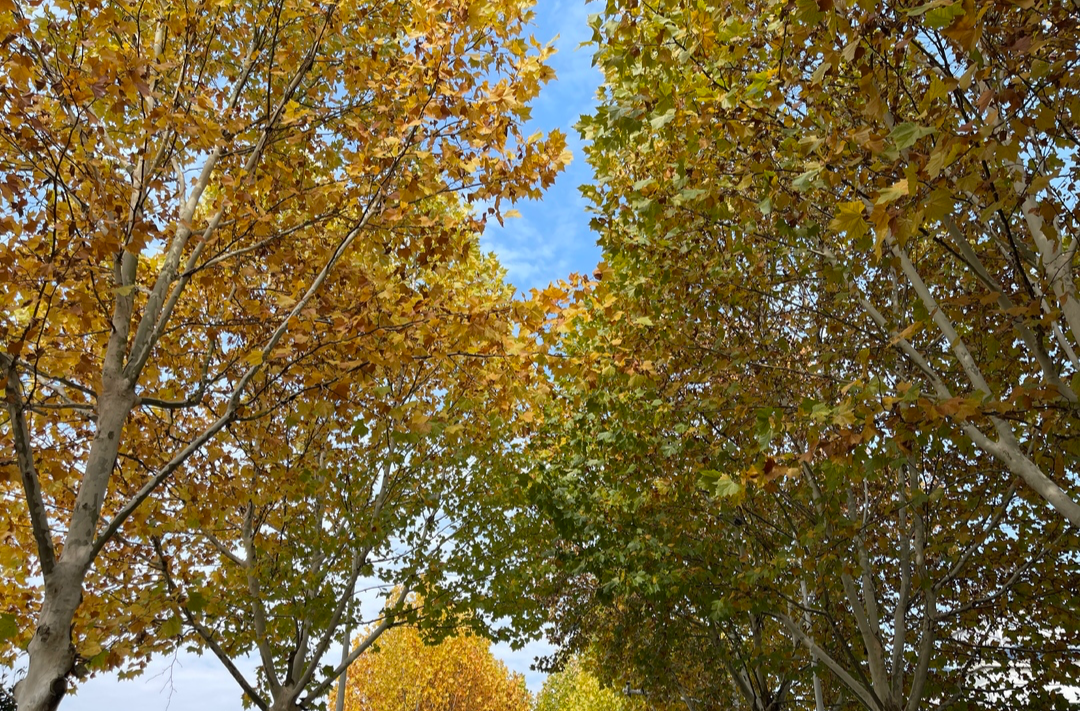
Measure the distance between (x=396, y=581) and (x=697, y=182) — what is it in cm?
715

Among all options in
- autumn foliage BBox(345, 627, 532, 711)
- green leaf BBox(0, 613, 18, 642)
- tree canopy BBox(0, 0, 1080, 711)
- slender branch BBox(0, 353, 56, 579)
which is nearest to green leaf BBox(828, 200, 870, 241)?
tree canopy BBox(0, 0, 1080, 711)

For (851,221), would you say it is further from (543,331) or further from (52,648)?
(52,648)

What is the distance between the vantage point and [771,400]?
25.3 ft

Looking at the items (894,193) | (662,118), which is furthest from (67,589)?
(894,193)

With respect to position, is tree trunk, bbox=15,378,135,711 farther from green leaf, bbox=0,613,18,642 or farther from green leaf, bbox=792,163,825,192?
green leaf, bbox=792,163,825,192

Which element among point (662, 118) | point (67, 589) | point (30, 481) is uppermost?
point (662, 118)

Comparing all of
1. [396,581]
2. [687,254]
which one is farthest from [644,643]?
[687,254]

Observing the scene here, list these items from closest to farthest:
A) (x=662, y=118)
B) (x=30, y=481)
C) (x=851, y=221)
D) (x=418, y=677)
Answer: (x=851, y=221)
(x=30, y=481)
(x=662, y=118)
(x=418, y=677)

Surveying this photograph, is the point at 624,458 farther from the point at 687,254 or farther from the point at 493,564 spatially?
the point at 687,254

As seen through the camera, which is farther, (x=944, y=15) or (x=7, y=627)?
(x=7, y=627)

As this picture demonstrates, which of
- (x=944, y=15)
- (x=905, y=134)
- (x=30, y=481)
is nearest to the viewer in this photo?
(x=944, y=15)

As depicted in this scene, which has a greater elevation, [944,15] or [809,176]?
[809,176]

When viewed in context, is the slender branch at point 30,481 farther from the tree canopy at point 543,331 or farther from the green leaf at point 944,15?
the green leaf at point 944,15

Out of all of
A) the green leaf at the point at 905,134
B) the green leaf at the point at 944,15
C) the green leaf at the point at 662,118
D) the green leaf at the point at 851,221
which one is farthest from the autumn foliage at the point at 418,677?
the green leaf at the point at 944,15
